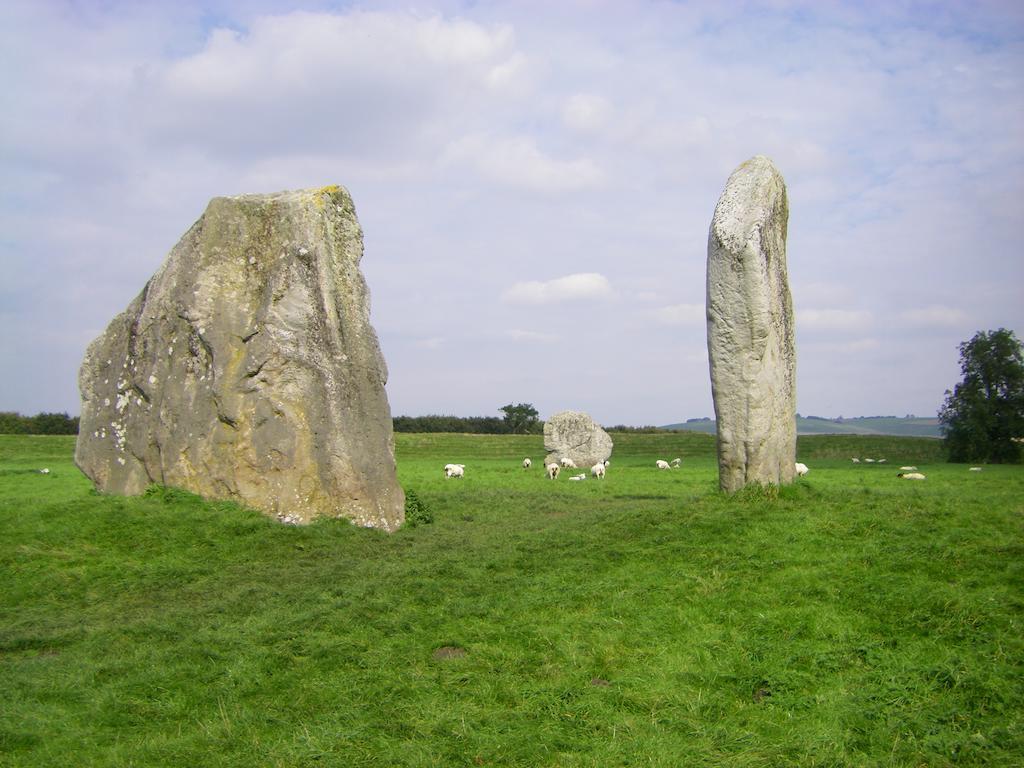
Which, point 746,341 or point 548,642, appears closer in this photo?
point 548,642

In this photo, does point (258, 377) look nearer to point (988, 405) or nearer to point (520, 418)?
point (988, 405)

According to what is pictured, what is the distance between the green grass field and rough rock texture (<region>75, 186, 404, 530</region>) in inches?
76.8

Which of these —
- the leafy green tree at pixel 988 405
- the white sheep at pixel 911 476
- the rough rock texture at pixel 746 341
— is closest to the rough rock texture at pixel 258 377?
the rough rock texture at pixel 746 341

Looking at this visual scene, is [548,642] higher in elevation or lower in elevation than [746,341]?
lower

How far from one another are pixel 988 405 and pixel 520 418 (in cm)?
3999

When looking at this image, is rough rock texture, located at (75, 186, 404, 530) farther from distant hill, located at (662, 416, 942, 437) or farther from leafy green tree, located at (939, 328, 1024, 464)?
distant hill, located at (662, 416, 942, 437)

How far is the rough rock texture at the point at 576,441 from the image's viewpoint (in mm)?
36375

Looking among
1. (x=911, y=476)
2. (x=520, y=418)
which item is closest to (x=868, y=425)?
(x=520, y=418)

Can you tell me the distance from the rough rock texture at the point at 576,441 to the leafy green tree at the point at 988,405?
1767 centimetres

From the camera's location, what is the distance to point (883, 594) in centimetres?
832

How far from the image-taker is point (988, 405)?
40.7 metres

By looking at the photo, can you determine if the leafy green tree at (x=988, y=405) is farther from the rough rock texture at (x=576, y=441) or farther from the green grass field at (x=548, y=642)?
the green grass field at (x=548, y=642)

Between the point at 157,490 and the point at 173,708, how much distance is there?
9.17 metres

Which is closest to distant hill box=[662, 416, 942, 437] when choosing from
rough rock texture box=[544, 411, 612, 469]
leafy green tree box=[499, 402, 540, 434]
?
leafy green tree box=[499, 402, 540, 434]
